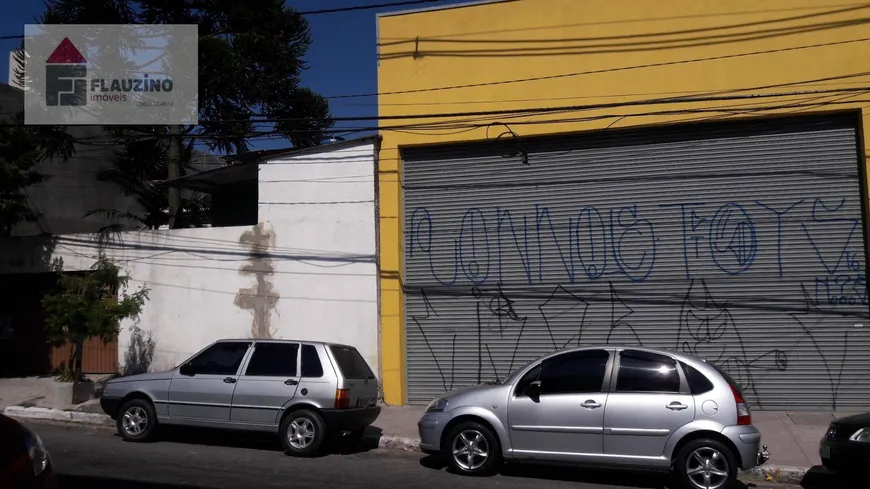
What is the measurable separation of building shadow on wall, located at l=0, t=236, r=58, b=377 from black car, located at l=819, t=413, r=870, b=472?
15091 mm

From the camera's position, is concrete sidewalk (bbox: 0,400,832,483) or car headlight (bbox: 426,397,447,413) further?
concrete sidewalk (bbox: 0,400,832,483)

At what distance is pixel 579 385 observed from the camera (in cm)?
817

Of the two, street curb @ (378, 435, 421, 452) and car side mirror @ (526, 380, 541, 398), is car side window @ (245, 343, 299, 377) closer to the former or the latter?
street curb @ (378, 435, 421, 452)

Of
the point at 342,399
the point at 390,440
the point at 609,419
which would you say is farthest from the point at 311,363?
the point at 609,419

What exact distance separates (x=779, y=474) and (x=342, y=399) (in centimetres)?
543

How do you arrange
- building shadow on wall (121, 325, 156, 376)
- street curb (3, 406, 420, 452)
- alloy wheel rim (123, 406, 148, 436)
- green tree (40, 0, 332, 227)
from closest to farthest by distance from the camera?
alloy wheel rim (123, 406, 148, 436)
street curb (3, 406, 420, 452)
building shadow on wall (121, 325, 156, 376)
green tree (40, 0, 332, 227)

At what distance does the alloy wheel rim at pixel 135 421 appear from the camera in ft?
33.6

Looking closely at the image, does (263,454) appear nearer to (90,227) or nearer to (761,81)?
(761,81)

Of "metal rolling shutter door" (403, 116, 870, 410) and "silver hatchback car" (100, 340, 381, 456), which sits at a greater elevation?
"metal rolling shutter door" (403, 116, 870, 410)

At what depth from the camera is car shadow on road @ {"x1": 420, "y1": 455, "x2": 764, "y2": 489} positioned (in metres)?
8.35

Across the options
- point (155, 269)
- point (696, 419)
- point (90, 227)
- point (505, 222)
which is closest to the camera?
point (696, 419)

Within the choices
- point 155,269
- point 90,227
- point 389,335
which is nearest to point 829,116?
point 389,335

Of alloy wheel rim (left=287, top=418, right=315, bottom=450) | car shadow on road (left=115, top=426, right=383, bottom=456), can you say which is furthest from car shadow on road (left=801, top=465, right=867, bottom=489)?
alloy wheel rim (left=287, top=418, right=315, bottom=450)

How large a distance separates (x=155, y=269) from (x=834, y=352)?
42.0 ft
